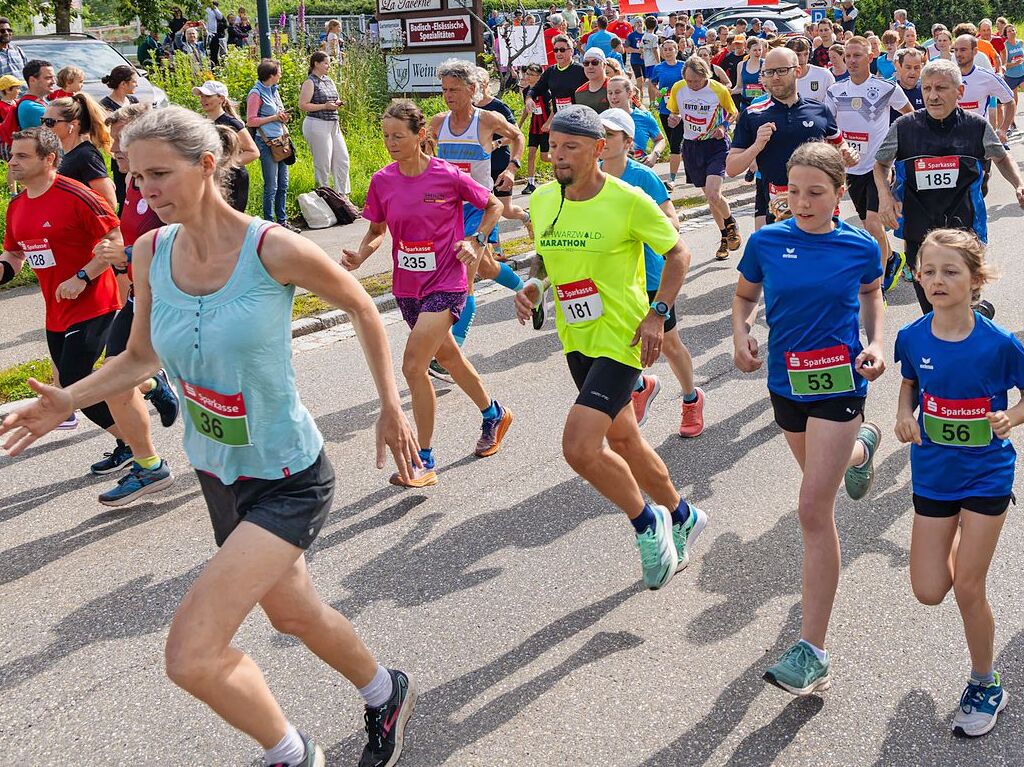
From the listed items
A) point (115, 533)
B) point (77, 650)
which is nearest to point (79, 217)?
point (115, 533)

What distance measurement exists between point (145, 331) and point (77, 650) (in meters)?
1.61

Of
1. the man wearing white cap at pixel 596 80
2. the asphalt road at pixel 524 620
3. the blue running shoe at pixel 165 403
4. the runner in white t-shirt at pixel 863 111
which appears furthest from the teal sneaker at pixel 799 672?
the man wearing white cap at pixel 596 80

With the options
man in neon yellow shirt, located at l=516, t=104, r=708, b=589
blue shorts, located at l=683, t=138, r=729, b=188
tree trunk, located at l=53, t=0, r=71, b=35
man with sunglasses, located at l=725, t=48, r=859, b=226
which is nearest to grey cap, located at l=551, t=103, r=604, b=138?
man in neon yellow shirt, located at l=516, t=104, r=708, b=589

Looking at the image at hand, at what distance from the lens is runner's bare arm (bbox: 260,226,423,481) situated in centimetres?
318

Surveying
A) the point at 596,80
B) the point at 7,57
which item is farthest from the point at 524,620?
the point at 7,57

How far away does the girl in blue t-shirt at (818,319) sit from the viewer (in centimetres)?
413

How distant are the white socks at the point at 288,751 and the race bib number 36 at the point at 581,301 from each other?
2.10m

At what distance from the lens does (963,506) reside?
371 cm

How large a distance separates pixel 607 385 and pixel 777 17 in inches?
1054

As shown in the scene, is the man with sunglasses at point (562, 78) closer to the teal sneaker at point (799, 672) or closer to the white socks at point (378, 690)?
the teal sneaker at point (799, 672)

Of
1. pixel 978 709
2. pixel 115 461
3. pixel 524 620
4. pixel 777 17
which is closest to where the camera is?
pixel 978 709

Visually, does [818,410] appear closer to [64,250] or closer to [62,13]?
[64,250]

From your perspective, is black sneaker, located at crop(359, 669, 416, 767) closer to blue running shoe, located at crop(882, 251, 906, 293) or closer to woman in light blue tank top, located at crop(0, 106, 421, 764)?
woman in light blue tank top, located at crop(0, 106, 421, 764)

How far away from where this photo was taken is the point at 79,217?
5.94 meters
